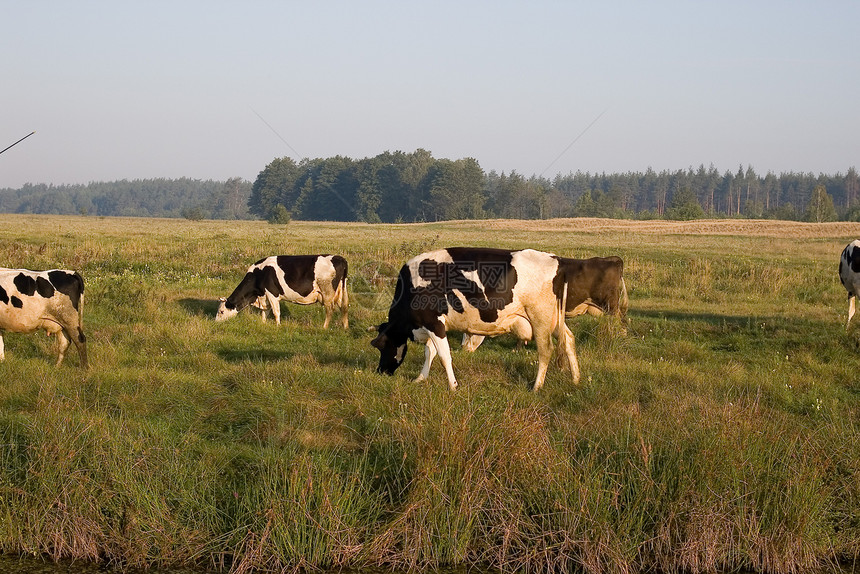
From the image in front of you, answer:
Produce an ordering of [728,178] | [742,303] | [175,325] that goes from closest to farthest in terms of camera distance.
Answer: [175,325] < [742,303] < [728,178]

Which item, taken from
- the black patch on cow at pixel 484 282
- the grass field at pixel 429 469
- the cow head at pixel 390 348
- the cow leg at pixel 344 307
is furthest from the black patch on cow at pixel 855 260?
the cow leg at pixel 344 307

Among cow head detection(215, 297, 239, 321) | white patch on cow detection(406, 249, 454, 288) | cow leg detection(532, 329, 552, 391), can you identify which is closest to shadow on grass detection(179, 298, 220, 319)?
cow head detection(215, 297, 239, 321)

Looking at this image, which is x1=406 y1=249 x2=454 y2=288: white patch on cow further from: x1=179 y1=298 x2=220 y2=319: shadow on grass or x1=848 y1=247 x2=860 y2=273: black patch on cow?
x1=848 y1=247 x2=860 y2=273: black patch on cow

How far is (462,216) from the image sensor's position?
11825 cm

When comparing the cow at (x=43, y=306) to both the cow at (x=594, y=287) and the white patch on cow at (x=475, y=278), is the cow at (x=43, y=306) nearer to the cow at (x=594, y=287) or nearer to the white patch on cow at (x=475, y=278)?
the white patch on cow at (x=475, y=278)

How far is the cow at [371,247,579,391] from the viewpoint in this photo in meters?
11.0

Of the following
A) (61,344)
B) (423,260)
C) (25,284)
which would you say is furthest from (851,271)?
(25,284)

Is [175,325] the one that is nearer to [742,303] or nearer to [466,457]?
[466,457]

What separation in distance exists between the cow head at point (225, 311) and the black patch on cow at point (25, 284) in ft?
16.6

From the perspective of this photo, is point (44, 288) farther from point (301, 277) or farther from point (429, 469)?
point (429, 469)

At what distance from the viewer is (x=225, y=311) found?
1700cm

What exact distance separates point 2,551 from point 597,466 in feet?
18.3

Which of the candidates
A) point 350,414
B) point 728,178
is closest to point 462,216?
point 728,178

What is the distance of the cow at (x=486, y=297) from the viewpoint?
11.0 m
